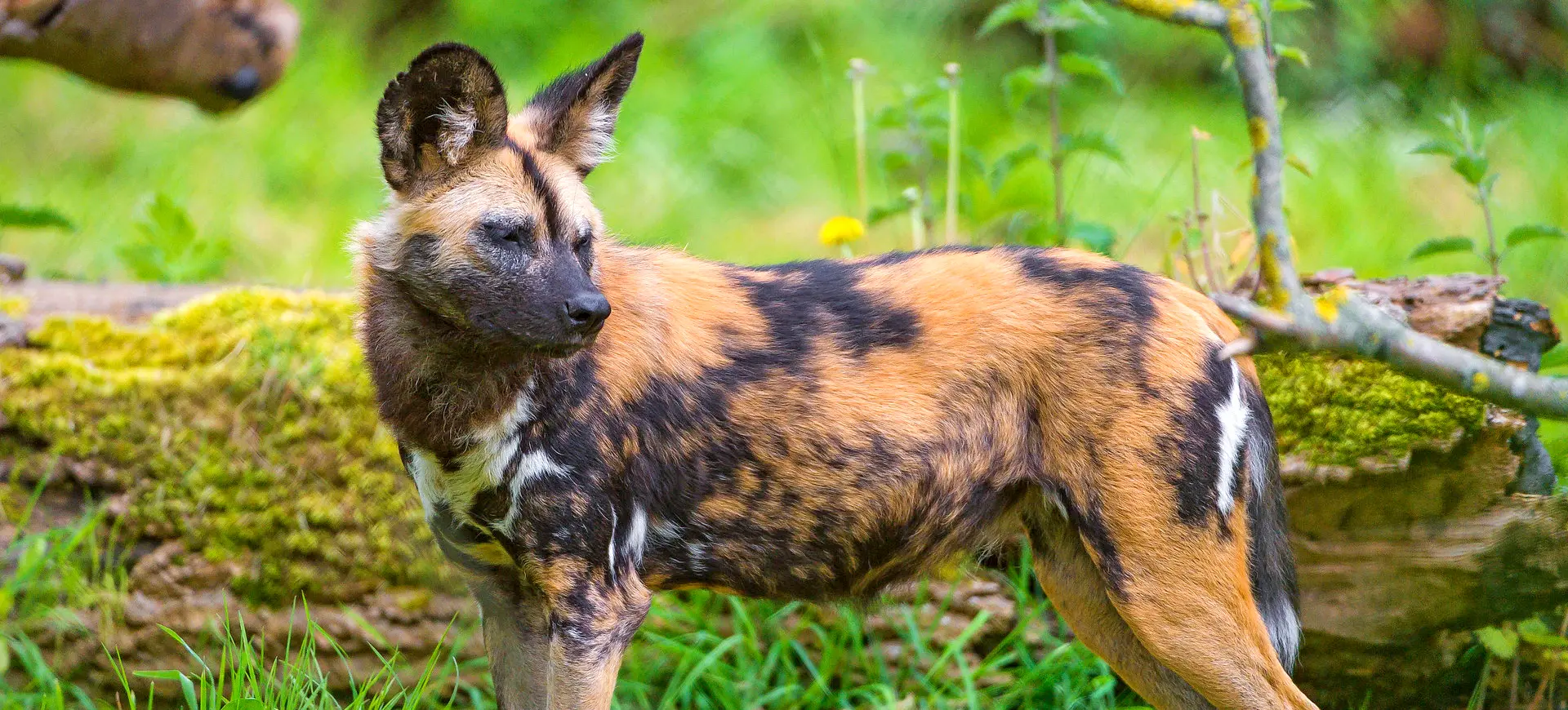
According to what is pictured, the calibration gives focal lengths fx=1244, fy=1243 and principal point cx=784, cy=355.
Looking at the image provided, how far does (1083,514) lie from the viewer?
3.28 m

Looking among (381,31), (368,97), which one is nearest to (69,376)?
(368,97)

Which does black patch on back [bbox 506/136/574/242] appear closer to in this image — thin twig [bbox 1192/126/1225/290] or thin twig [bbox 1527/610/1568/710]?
thin twig [bbox 1192/126/1225/290]

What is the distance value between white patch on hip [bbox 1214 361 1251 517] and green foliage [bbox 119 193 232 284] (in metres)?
4.29

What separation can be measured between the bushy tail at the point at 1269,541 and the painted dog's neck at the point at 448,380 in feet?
6.07

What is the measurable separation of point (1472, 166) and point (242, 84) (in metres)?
4.15

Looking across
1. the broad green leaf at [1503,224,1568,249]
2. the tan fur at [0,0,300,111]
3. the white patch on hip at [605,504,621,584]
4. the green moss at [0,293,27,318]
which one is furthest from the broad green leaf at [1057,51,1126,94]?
the green moss at [0,293,27,318]

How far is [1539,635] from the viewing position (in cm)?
374

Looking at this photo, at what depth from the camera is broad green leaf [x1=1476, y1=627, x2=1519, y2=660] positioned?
12.5 ft

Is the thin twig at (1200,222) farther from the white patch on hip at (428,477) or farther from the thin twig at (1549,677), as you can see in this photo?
the white patch on hip at (428,477)

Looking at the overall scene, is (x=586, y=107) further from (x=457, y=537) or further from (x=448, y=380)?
(x=457, y=537)

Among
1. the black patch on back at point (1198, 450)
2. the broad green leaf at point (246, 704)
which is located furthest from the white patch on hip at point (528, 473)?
the black patch on back at point (1198, 450)

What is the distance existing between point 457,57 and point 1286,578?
2.64 m

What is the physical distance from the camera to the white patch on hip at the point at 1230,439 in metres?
3.28

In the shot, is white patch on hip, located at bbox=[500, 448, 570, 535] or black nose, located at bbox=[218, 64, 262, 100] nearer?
white patch on hip, located at bbox=[500, 448, 570, 535]
